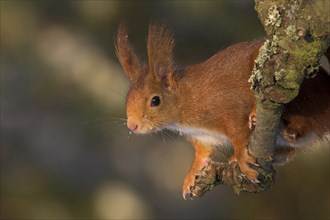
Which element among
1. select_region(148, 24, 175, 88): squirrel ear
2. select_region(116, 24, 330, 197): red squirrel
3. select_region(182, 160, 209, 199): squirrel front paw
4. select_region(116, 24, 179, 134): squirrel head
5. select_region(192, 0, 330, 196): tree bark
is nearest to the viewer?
select_region(192, 0, 330, 196): tree bark

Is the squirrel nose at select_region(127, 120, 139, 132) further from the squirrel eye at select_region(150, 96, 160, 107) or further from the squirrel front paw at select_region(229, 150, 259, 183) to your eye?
the squirrel front paw at select_region(229, 150, 259, 183)

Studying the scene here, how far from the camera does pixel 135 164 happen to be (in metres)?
6.70

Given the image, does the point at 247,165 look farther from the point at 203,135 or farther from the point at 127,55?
the point at 127,55

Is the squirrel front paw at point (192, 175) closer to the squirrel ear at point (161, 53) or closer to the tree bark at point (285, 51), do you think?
the squirrel ear at point (161, 53)

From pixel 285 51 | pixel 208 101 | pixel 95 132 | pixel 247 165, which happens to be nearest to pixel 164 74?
pixel 208 101

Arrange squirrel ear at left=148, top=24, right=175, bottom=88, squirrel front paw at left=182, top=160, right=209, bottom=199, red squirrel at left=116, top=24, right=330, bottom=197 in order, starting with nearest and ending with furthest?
red squirrel at left=116, top=24, right=330, bottom=197 → squirrel ear at left=148, top=24, right=175, bottom=88 → squirrel front paw at left=182, top=160, right=209, bottom=199

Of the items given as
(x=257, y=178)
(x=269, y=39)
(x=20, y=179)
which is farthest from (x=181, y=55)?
(x=269, y=39)

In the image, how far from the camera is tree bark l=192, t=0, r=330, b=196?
214 cm

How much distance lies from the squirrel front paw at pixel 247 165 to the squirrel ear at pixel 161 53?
1.60 ft

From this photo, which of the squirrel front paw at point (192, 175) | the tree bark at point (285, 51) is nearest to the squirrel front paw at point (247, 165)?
the tree bark at point (285, 51)

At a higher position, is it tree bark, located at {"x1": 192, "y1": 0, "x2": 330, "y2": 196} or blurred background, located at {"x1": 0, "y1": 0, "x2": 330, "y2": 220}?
tree bark, located at {"x1": 192, "y1": 0, "x2": 330, "y2": 196}

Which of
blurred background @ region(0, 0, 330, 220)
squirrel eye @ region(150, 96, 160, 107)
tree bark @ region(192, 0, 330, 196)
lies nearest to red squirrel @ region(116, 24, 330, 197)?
squirrel eye @ region(150, 96, 160, 107)

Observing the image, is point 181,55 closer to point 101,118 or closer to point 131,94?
point 101,118

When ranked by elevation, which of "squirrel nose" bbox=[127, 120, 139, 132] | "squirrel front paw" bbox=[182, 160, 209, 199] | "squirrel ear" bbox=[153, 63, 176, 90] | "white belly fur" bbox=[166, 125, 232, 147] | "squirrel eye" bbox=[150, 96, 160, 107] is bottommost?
"squirrel front paw" bbox=[182, 160, 209, 199]
